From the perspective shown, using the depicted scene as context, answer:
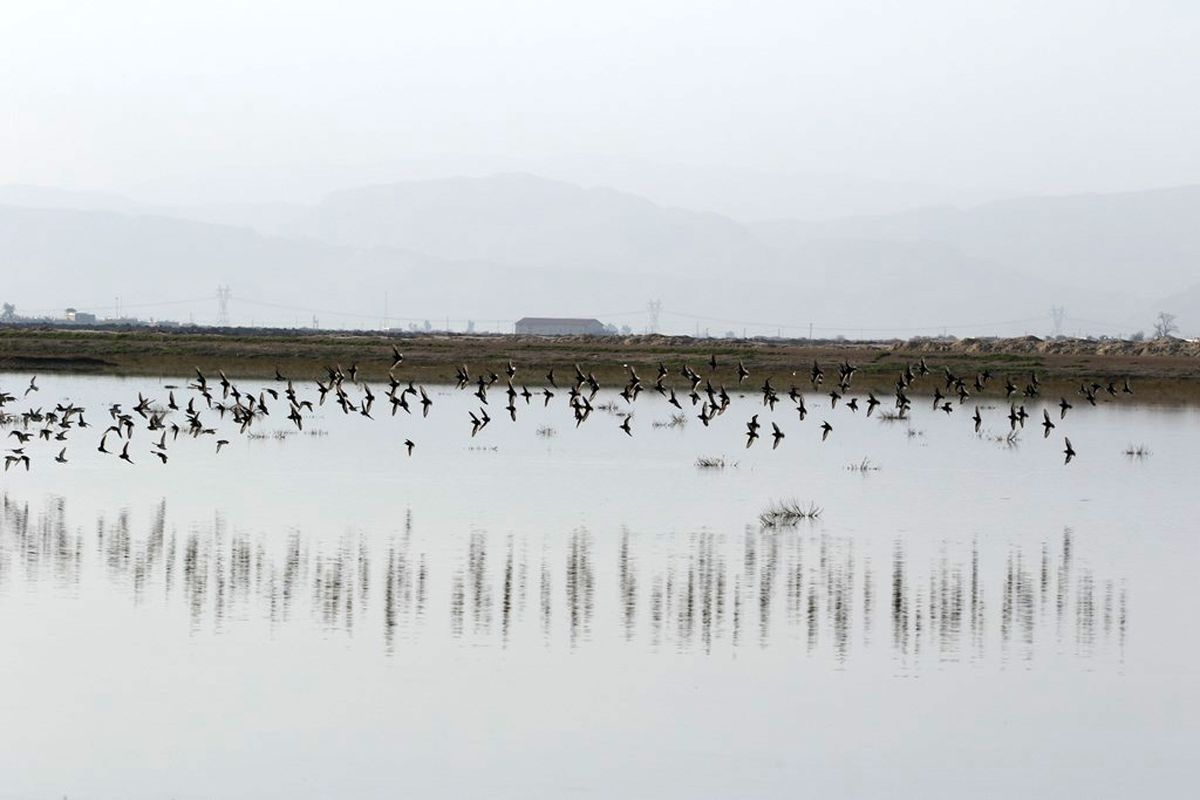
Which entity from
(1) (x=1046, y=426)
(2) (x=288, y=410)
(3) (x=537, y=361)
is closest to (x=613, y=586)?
(1) (x=1046, y=426)

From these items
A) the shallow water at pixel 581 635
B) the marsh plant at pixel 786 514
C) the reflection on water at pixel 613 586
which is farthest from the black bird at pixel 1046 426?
the reflection on water at pixel 613 586

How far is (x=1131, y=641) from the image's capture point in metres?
23.2

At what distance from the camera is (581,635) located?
22688 millimetres

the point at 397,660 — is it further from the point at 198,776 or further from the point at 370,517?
the point at 370,517

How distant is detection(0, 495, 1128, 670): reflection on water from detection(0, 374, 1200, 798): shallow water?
0.08 metres

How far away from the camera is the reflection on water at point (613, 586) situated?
898 inches

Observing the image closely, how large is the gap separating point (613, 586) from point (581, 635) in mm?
3468

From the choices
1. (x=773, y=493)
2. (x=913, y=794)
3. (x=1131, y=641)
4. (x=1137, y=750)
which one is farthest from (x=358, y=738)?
(x=773, y=493)

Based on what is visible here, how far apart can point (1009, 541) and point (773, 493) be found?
733cm

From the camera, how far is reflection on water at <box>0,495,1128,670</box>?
22797 mm

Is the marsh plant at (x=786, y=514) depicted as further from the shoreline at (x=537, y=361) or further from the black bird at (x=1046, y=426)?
the shoreline at (x=537, y=361)

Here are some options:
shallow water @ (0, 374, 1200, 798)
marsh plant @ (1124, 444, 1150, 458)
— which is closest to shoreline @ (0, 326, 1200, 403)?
marsh plant @ (1124, 444, 1150, 458)

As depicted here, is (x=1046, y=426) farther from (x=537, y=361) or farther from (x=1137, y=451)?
(x=537, y=361)

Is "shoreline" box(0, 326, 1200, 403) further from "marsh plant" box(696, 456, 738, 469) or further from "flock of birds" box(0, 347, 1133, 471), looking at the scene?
"marsh plant" box(696, 456, 738, 469)
